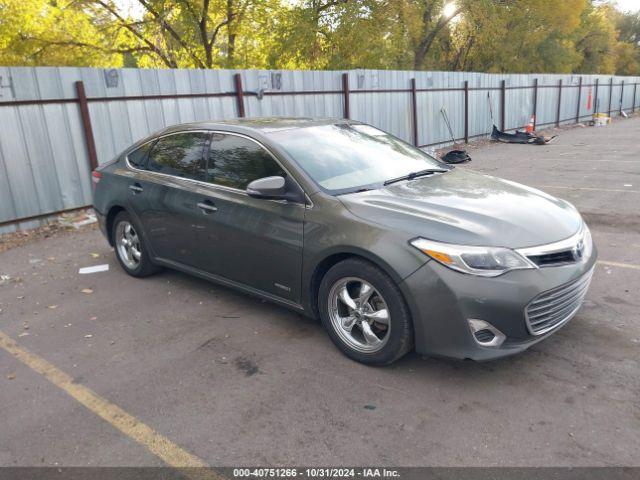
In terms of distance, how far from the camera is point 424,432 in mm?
2803

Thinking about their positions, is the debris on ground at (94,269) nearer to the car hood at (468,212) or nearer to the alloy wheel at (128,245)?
the alloy wheel at (128,245)

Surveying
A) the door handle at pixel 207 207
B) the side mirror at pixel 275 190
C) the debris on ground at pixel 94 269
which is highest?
the side mirror at pixel 275 190

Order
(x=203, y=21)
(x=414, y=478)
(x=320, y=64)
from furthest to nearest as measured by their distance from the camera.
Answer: (x=320, y=64), (x=203, y=21), (x=414, y=478)

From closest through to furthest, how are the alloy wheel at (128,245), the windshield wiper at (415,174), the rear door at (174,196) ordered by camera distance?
the windshield wiper at (415,174)
the rear door at (174,196)
the alloy wheel at (128,245)

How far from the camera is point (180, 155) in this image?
4.79m

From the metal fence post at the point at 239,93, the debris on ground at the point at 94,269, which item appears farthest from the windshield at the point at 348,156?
the metal fence post at the point at 239,93

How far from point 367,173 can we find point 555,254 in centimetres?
151

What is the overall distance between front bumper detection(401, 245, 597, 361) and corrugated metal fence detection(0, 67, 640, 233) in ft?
21.8

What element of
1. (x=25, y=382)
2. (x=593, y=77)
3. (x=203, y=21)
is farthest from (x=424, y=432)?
(x=593, y=77)

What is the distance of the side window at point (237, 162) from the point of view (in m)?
4.02

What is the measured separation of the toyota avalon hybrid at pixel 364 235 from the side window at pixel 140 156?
4 centimetres

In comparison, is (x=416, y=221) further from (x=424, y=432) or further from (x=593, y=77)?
(x=593, y=77)

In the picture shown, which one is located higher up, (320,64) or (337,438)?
(320,64)

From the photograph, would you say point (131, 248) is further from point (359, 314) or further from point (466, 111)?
point (466, 111)
